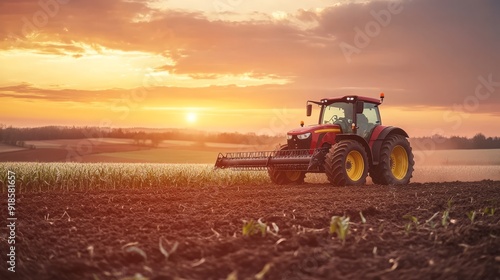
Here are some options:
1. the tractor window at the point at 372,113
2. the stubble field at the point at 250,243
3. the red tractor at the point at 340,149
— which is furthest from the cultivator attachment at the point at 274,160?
the stubble field at the point at 250,243

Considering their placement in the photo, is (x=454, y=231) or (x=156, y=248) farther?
(x=454, y=231)

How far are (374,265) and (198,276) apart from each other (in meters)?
1.33

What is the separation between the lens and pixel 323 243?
509 centimetres

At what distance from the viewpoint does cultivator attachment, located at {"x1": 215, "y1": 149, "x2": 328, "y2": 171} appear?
1437cm

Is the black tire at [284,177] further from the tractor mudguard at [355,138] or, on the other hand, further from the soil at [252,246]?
the soil at [252,246]

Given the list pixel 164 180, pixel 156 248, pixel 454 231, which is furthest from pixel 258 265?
pixel 164 180

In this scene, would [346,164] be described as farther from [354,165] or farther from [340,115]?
[340,115]

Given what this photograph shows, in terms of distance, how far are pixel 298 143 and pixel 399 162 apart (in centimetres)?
371

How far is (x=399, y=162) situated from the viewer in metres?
17.1

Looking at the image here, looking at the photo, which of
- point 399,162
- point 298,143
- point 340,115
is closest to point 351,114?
point 340,115

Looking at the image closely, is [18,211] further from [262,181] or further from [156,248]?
[262,181]

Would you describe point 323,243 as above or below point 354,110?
below

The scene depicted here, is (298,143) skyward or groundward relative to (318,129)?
groundward

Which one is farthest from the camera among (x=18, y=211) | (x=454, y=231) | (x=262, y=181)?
(x=262, y=181)
